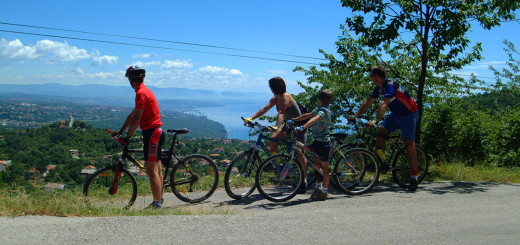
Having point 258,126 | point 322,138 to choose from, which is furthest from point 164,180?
point 322,138

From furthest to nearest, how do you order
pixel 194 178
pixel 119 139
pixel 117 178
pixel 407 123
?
pixel 407 123, pixel 194 178, pixel 117 178, pixel 119 139

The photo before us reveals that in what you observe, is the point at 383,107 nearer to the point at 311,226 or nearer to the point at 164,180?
the point at 311,226

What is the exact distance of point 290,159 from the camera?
562cm

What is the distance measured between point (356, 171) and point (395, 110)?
1209 mm

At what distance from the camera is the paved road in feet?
11.0

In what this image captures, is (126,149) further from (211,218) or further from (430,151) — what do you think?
(430,151)

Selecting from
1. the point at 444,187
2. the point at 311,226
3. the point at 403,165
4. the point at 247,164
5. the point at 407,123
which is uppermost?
the point at 407,123

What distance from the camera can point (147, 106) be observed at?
15.9 ft

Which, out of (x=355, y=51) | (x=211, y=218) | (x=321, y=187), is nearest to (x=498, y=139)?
(x=355, y=51)

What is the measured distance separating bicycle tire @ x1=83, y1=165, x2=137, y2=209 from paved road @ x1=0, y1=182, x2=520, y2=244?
1.26 metres

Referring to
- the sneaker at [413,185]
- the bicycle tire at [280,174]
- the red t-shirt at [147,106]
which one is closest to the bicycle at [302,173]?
the bicycle tire at [280,174]

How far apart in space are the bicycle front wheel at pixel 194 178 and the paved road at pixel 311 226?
1.60 ft

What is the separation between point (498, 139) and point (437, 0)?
6.76m

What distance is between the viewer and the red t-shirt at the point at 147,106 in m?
4.75
